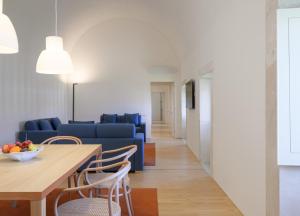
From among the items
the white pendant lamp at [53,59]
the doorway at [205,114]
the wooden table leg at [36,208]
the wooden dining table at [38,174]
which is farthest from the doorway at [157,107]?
the wooden table leg at [36,208]

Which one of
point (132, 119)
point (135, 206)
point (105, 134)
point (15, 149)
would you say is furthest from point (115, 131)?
point (132, 119)

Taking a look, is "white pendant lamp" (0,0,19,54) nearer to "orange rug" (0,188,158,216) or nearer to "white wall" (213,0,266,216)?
"orange rug" (0,188,158,216)

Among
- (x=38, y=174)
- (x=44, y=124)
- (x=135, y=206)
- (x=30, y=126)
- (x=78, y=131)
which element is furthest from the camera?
(x=44, y=124)

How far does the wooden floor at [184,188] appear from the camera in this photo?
328 centimetres

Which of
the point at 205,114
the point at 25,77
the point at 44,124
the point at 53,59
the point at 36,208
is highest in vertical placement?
the point at 25,77

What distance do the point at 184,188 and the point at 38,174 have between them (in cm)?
258

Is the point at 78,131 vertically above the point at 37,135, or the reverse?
the point at 78,131

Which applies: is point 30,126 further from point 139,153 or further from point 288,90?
point 288,90

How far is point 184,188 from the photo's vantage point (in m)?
4.11

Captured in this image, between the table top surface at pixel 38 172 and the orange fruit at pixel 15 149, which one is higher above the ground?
the orange fruit at pixel 15 149

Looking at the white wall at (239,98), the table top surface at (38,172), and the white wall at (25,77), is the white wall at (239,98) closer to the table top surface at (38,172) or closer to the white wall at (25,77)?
the table top surface at (38,172)

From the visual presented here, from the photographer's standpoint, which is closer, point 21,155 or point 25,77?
point 21,155

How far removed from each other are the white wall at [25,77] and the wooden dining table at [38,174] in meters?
3.16

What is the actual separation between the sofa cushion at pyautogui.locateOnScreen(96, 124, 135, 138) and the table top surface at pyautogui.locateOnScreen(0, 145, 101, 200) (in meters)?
1.87
